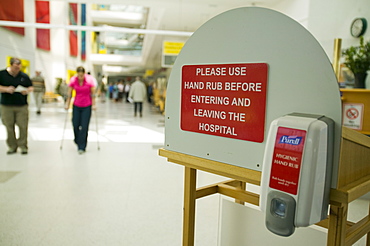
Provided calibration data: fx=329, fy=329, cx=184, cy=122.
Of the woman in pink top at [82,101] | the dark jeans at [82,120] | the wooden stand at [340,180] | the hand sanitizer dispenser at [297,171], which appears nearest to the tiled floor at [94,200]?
the dark jeans at [82,120]

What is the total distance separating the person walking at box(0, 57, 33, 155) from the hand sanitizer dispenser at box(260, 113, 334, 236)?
4.69m

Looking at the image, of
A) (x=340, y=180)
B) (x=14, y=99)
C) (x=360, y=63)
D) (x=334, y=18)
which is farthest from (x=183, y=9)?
(x=340, y=180)

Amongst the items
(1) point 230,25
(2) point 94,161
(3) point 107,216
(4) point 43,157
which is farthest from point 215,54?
(4) point 43,157

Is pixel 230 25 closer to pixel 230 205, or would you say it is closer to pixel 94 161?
pixel 230 205

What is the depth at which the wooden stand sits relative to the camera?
1.01m

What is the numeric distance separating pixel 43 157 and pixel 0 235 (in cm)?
271

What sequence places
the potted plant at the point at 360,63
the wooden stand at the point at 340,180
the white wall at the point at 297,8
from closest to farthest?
the wooden stand at the point at 340,180 < the potted plant at the point at 360,63 < the white wall at the point at 297,8

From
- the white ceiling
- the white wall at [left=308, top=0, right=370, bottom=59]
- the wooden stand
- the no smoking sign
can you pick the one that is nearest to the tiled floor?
the wooden stand

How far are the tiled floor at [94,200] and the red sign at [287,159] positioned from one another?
1.51 m

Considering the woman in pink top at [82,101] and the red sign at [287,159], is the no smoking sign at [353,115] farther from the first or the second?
the woman in pink top at [82,101]

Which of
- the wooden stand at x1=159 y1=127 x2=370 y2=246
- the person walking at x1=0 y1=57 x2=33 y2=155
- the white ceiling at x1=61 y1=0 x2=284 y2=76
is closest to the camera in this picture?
the wooden stand at x1=159 y1=127 x2=370 y2=246

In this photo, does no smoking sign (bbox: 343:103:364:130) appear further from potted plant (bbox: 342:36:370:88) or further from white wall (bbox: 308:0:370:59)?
white wall (bbox: 308:0:370:59)

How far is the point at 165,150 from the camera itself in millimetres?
1464

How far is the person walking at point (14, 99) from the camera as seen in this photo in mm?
4770
